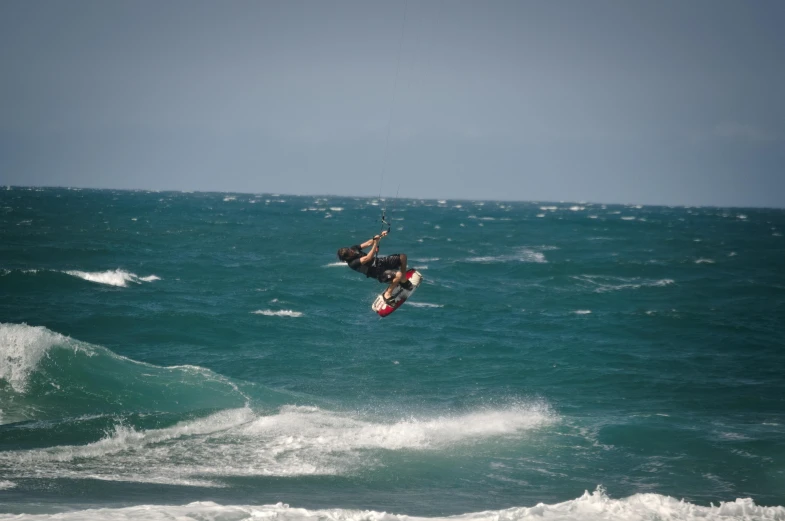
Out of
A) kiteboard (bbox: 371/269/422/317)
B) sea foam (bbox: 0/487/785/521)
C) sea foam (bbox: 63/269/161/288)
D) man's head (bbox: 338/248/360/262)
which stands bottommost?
sea foam (bbox: 0/487/785/521)

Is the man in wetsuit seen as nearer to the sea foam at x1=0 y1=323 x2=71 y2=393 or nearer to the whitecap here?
the sea foam at x1=0 y1=323 x2=71 y2=393

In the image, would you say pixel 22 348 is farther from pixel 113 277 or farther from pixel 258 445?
pixel 113 277

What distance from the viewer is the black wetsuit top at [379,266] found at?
14.3 metres

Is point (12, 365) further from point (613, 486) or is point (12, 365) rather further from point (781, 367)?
point (781, 367)

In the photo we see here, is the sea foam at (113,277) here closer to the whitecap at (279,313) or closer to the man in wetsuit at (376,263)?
the whitecap at (279,313)

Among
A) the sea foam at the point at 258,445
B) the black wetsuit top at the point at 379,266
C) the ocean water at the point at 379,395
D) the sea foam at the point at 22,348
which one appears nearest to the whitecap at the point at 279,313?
the ocean water at the point at 379,395

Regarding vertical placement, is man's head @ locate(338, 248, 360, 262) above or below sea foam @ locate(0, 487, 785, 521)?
above

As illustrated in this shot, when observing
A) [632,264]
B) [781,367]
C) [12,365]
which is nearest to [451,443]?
[12,365]

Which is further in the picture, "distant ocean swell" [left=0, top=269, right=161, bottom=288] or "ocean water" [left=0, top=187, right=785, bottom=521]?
"distant ocean swell" [left=0, top=269, right=161, bottom=288]

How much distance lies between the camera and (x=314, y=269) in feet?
161

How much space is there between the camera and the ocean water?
46.3ft

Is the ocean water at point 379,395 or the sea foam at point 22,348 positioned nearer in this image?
the ocean water at point 379,395

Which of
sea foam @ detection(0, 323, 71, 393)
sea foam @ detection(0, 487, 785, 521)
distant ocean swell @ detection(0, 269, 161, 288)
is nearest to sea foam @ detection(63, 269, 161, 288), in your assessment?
distant ocean swell @ detection(0, 269, 161, 288)

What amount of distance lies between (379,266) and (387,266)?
179 millimetres
